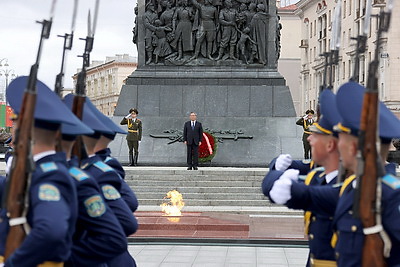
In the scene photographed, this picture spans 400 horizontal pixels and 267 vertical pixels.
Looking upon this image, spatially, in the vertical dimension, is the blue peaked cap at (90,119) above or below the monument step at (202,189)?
above

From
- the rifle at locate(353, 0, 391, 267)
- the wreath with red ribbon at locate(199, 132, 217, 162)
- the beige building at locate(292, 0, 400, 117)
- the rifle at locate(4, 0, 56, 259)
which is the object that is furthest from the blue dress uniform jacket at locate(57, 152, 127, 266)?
the beige building at locate(292, 0, 400, 117)

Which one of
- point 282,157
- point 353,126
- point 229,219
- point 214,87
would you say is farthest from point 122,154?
point 353,126

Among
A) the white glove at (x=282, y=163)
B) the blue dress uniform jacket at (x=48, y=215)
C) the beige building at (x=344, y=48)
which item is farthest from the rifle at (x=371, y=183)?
the beige building at (x=344, y=48)

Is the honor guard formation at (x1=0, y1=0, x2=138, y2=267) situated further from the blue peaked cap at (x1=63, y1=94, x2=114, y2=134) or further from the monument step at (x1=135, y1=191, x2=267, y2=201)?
the monument step at (x1=135, y1=191, x2=267, y2=201)

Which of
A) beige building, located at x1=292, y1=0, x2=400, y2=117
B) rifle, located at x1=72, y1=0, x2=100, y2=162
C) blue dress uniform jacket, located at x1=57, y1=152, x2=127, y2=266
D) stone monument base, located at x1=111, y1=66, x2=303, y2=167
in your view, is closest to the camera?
blue dress uniform jacket, located at x1=57, y1=152, x2=127, y2=266

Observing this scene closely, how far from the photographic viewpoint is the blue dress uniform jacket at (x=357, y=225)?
3.95 meters

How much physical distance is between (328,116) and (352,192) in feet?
2.56

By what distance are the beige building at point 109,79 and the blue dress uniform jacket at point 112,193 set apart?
9440cm

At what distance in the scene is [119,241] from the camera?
4293 millimetres

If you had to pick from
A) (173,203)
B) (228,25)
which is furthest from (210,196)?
(228,25)

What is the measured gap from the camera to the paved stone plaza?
973 centimetres

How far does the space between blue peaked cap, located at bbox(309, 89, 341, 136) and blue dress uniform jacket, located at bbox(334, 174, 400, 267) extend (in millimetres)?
625

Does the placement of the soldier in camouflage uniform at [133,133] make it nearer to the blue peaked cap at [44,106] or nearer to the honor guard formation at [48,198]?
the honor guard formation at [48,198]

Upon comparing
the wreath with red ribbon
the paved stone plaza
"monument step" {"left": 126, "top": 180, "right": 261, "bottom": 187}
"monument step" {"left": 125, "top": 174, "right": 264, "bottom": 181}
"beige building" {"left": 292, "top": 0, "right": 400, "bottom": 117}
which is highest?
"beige building" {"left": 292, "top": 0, "right": 400, "bottom": 117}
